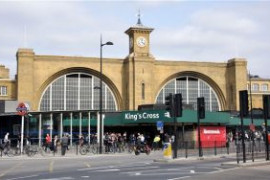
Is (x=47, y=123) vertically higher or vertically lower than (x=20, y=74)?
lower

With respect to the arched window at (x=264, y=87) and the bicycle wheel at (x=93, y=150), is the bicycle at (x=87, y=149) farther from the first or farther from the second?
the arched window at (x=264, y=87)

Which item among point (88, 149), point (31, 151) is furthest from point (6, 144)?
A: point (88, 149)

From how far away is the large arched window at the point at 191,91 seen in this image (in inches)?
2938

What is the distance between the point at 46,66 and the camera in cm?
6812

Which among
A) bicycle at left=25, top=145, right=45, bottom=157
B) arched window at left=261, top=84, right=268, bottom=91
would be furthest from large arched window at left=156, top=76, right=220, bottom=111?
bicycle at left=25, top=145, right=45, bottom=157

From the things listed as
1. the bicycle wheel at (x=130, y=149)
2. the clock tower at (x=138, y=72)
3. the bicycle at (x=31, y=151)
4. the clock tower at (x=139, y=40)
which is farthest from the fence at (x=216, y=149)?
the clock tower at (x=139, y=40)

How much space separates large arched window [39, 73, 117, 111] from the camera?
223 feet

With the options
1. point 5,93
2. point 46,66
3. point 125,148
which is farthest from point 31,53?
point 125,148

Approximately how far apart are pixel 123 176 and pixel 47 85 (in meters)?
51.7

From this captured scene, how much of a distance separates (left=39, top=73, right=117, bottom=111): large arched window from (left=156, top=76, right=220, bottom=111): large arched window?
8752 millimetres

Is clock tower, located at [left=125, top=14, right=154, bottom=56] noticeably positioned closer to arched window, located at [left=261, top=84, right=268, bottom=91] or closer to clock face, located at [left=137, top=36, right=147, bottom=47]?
clock face, located at [left=137, top=36, right=147, bottom=47]

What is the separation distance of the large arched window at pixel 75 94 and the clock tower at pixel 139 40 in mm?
7331

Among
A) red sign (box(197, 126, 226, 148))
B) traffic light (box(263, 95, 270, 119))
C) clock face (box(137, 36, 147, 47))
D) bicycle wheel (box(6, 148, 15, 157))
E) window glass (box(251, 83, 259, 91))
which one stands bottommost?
bicycle wheel (box(6, 148, 15, 157))

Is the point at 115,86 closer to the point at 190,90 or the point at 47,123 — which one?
the point at 190,90
